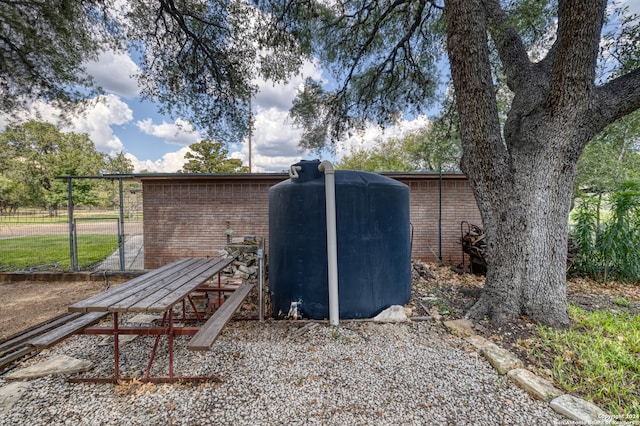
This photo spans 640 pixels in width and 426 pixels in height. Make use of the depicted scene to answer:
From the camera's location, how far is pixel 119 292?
237 cm

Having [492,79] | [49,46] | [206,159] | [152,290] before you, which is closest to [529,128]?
[492,79]

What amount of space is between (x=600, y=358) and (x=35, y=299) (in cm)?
792

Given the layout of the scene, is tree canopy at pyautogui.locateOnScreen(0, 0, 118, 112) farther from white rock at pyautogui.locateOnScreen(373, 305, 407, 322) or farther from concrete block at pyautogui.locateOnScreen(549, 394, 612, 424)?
concrete block at pyautogui.locateOnScreen(549, 394, 612, 424)

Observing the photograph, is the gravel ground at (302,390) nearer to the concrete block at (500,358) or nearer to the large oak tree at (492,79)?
the concrete block at (500,358)

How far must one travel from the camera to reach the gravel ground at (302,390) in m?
1.83

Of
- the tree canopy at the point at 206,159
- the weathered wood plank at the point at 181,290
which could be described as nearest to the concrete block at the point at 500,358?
the weathered wood plank at the point at 181,290

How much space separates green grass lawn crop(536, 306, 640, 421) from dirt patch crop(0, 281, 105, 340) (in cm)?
607

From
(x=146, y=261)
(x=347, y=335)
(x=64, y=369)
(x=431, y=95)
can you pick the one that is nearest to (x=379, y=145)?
(x=431, y=95)

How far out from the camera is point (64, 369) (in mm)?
2408

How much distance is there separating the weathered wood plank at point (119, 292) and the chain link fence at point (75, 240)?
11.8ft

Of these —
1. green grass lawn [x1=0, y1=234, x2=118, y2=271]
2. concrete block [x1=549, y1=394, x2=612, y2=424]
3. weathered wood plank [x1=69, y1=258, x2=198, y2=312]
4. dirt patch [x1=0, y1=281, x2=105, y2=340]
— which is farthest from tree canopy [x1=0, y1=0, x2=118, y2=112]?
concrete block [x1=549, y1=394, x2=612, y2=424]

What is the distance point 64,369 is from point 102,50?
18.1ft

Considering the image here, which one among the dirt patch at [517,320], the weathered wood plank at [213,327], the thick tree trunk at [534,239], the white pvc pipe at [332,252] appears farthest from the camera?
the white pvc pipe at [332,252]

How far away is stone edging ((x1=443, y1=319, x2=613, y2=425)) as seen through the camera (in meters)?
1.77
